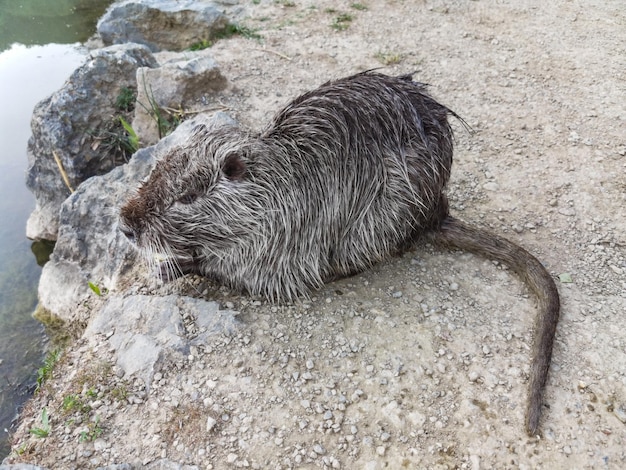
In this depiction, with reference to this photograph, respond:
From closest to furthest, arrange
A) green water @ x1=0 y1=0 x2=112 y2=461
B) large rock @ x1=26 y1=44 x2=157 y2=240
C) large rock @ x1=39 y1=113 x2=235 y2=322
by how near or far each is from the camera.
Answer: green water @ x1=0 y1=0 x2=112 y2=461 < large rock @ x1=39 y1=113 x2=235 y2=322 < large rock @ x1=26 y1=44 x2=157 y2=240

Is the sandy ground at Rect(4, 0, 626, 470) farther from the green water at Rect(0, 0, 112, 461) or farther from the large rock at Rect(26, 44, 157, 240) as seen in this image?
the large rock at Rect(26, 44, 157, 240)

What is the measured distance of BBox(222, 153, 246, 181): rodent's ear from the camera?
2.82 meters

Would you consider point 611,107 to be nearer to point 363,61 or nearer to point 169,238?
point 363,61

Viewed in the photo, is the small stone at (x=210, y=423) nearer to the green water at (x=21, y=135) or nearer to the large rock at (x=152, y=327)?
the large rock at (x=152, y=327)

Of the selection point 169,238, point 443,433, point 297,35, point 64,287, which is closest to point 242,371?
point 169,238

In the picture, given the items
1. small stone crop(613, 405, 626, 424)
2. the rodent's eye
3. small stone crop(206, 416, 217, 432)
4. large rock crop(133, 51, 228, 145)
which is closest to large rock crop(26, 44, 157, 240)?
large rock crop(133, 51, 228, 145)

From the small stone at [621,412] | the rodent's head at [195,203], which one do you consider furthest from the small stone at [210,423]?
the small stone at [621,412]

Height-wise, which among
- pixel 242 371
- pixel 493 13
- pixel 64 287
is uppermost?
pixel 493 13

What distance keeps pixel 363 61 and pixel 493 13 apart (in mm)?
2038

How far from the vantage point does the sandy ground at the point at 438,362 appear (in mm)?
2439

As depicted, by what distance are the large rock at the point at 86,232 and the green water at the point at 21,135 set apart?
0.35 metres

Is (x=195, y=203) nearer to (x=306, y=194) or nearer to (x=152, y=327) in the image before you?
(x=306, y=194)

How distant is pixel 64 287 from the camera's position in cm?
398

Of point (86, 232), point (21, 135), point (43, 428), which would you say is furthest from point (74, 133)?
point (43, 428)
